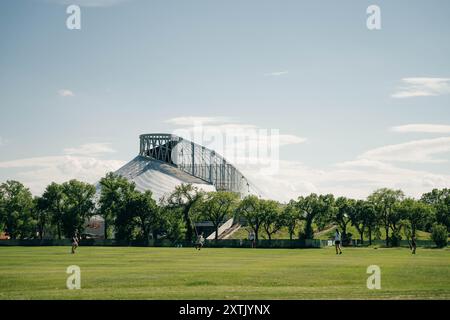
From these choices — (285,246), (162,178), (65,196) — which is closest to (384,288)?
(285,246)

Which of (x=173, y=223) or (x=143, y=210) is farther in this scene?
(x=143, y=210)

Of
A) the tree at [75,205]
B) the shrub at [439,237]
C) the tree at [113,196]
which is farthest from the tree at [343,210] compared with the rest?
the tree at [75,205]

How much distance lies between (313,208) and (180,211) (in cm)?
2797

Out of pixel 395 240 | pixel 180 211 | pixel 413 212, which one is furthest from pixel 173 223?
pixel 413 212

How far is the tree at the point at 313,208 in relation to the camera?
114 m

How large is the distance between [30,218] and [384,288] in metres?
114

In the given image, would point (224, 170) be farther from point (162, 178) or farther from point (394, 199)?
point (394, 199)

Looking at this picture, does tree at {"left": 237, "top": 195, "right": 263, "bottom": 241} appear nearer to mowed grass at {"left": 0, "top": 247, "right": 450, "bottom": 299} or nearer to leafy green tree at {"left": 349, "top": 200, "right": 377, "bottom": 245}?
leafy green tree at {"left": 349, "top": 200, "right": 377, "bottom": 245}

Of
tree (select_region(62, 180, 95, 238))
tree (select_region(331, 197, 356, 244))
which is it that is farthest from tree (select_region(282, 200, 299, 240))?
tree (select_region(62, 180, 95, 238))

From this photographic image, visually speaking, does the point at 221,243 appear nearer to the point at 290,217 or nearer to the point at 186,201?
the point at 290,217

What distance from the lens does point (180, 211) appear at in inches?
4658

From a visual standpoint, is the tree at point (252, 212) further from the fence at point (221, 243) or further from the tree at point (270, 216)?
the fence at point (221, 243)

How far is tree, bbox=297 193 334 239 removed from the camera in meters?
114
